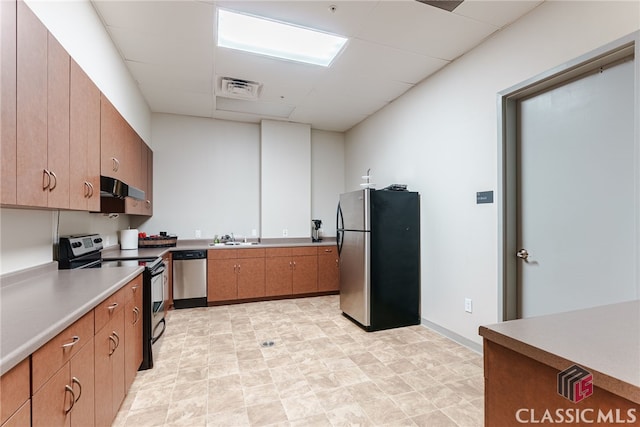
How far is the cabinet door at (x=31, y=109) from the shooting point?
1.29m

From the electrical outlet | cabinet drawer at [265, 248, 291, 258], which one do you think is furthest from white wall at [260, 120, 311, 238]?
the electrical outlet

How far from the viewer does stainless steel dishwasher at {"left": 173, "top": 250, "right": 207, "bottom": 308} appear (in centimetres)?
405

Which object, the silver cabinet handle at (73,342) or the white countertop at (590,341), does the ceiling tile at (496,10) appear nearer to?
the white countertop at (590,341)

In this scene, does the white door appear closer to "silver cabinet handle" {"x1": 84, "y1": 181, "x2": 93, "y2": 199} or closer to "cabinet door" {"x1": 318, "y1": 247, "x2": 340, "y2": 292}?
"cabinet door" {"x1": 318, "y1": 247, "x2": 340, "y2": 292}

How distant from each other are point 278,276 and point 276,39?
309cm

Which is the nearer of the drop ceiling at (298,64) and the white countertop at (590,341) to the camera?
the white countertop at (590,341)

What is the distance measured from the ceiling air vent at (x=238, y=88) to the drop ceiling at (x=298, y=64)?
69 millimetres

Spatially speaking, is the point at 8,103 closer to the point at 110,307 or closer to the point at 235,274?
the point at 110,307

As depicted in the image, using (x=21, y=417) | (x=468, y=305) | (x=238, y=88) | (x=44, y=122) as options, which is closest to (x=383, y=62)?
(x=238, y=88)

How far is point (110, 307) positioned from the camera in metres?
1.66

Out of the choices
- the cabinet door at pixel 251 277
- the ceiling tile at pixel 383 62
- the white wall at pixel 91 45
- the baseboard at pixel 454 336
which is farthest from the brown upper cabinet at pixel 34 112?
the baseboard at pixel 454 336

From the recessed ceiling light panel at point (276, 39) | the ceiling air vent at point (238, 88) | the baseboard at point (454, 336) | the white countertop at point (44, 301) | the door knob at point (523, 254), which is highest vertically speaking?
the recessed ceiling light panel at point (276, 39)

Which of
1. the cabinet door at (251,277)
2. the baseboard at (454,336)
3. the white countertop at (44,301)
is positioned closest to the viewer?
the white countertop at (44,301)

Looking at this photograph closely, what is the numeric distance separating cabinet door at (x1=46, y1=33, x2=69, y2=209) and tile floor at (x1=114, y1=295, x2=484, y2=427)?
4.66ft
